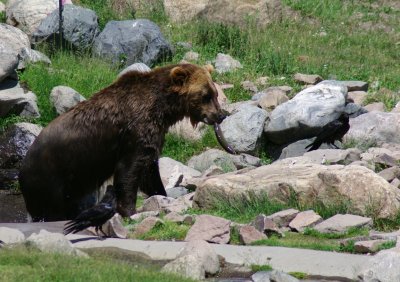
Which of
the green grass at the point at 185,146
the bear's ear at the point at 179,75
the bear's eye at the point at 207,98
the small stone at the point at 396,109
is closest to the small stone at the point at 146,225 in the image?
the bear's ear at the point at 179,75

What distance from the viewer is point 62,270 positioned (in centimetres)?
758

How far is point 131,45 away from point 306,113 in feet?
15.6

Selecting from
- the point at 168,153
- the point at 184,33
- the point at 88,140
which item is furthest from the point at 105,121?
the point at 184,33

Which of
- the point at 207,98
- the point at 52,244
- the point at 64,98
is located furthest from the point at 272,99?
the point at 52,244

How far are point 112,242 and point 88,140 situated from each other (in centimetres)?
258

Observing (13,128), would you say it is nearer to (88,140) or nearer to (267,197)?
(88,140)

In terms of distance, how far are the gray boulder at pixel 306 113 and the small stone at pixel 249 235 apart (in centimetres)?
685

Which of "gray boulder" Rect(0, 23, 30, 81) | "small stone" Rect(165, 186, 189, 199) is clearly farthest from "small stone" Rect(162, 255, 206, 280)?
"gray boulder" Rect(0, 23, 30, 81)

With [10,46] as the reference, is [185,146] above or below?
below

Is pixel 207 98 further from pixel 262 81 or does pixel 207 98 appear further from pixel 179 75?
pixel 262 81

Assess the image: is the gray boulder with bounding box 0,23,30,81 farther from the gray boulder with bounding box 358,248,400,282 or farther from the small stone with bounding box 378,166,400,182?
the gray boulder with bounding box 358,248,400,282

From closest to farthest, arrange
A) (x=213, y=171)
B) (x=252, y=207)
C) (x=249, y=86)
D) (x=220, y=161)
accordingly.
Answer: (x=252, y=207)
(x=213, y=171)
(x=220, y=161)
(x=249, y=86)

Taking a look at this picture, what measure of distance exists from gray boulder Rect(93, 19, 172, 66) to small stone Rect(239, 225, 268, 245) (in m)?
10.4

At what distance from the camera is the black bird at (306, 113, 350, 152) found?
51.7ft
